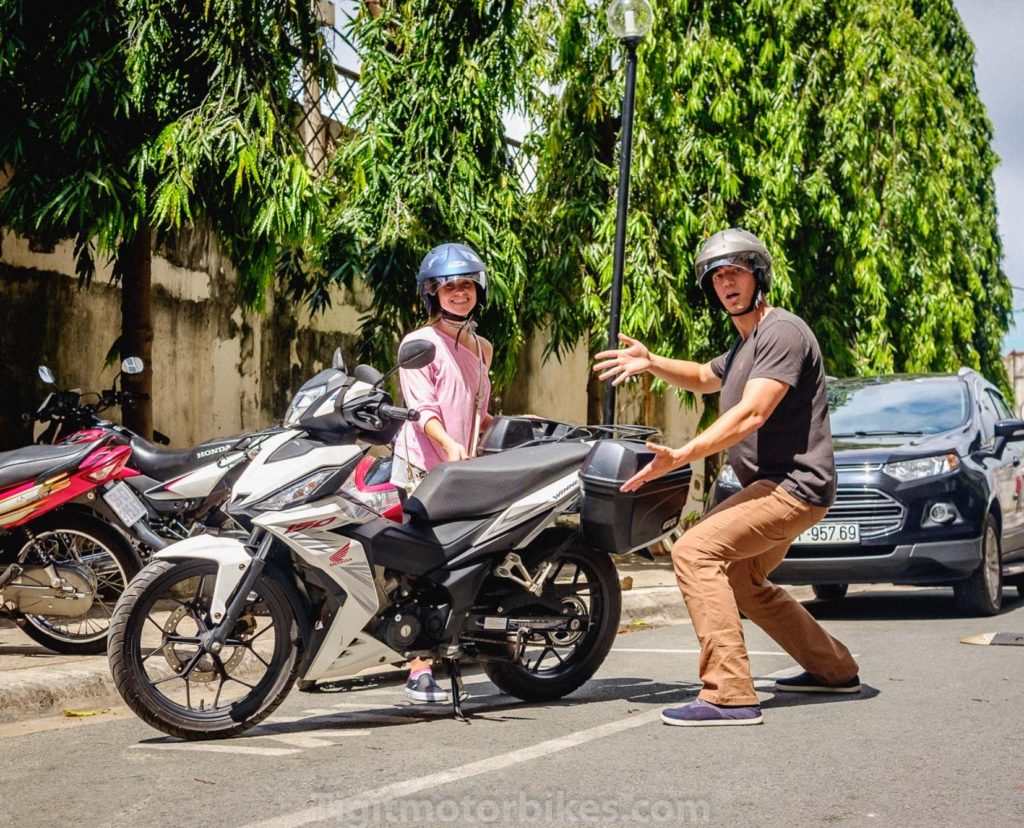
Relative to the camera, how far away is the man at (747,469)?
5488 millimetres

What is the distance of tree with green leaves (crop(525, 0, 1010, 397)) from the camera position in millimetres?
12547

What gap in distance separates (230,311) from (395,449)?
5.42 m

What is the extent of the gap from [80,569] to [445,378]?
2.35 m

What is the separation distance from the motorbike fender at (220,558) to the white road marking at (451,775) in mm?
1059

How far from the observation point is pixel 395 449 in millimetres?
6277

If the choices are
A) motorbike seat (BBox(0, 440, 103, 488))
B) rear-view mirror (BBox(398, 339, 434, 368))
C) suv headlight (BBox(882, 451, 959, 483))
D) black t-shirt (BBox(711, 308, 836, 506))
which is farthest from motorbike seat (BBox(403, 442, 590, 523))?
suv headlight (BBox(882, 451, 959, 483))

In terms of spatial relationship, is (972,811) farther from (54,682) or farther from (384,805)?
(54,682)

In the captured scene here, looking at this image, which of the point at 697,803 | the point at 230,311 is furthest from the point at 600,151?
the point at 697,803

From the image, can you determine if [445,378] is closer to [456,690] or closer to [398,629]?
[398,629]

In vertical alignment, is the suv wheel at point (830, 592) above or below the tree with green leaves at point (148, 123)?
below

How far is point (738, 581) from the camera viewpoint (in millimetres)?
5949

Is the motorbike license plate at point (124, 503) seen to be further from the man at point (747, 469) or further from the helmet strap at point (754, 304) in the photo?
the helmet strap at point (754, 304)

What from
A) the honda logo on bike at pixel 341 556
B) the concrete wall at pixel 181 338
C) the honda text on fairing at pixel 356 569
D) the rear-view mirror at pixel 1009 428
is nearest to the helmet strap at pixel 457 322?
the honda text on fairing at pixel 356 569

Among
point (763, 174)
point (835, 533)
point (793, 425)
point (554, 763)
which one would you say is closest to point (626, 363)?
point (793, 425)
